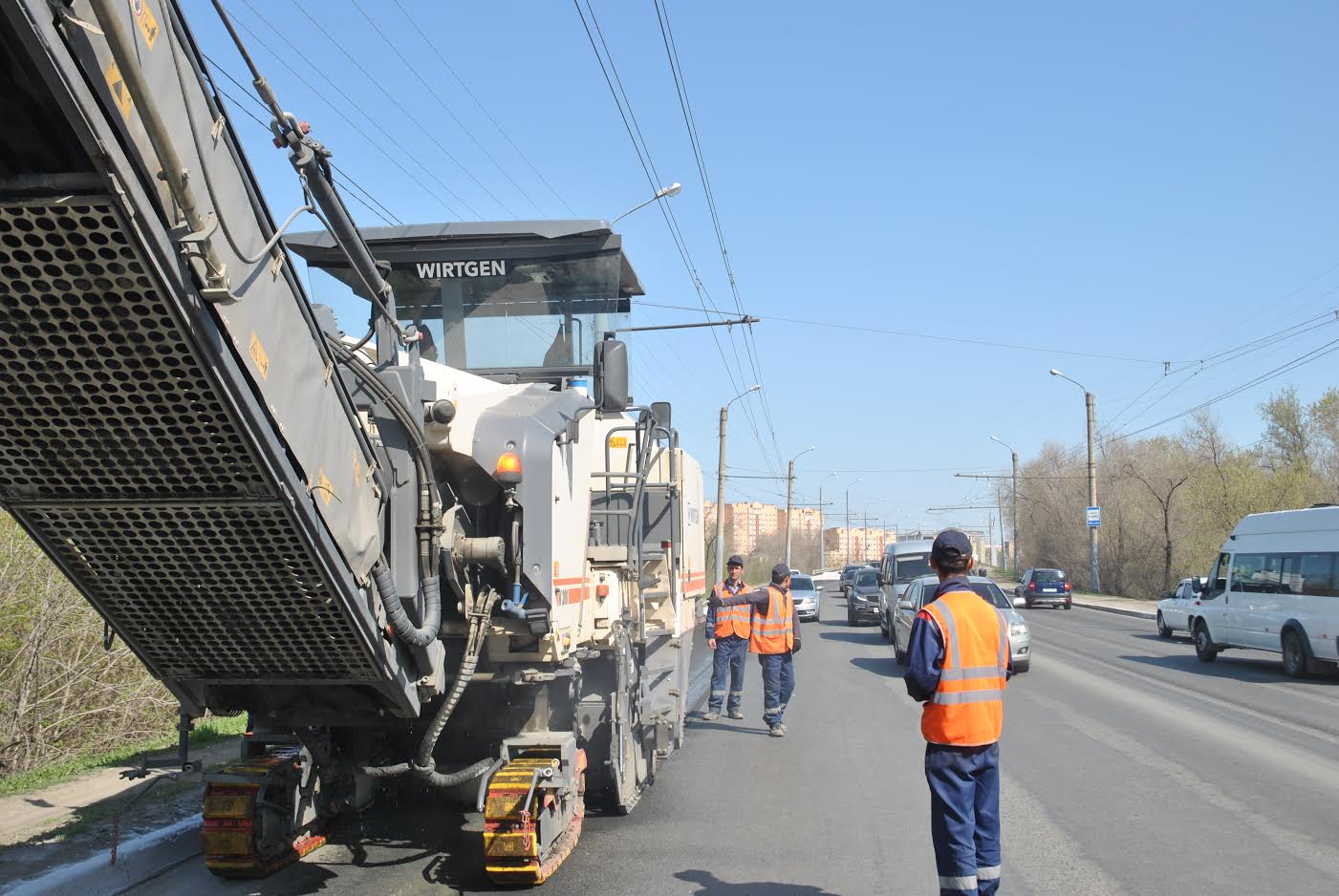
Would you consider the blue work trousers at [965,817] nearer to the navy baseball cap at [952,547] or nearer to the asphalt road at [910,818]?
the navy baseball cap at [952,547]

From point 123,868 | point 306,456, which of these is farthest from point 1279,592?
point 306,456

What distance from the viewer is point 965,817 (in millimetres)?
4660

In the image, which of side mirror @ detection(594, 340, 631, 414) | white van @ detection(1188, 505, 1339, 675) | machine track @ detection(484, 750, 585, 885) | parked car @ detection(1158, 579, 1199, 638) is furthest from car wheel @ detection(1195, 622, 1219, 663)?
machine track @ detection(484, 750, 585, 885)

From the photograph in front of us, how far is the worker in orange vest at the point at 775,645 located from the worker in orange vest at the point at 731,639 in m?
0.35

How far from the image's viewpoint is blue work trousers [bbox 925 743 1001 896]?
4633 mm

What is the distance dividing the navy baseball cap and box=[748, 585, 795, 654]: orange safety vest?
6504 mm

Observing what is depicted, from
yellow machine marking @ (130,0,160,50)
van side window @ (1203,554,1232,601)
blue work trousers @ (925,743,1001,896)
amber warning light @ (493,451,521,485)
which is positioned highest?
yellow machine marking @ (130,0,160,50)

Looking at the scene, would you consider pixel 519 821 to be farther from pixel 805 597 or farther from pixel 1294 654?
pixel 805 597

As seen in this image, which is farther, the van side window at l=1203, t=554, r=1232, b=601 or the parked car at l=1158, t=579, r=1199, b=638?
the parked car at l=1158, t=579, r=1199, b=638

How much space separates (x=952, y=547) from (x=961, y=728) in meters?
0.82

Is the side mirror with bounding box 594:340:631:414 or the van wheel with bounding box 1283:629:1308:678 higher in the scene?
the side mirror with bounding box 594:340:631:414

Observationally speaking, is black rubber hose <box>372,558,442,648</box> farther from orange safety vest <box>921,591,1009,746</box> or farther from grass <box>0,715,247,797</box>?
grass <box>0,715,247,797</box>

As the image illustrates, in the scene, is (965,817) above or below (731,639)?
below

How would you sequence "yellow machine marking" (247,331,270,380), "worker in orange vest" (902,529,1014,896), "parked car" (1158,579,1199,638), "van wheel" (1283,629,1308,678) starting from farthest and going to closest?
"parked car" (1158,579,1199,638) < "van wheel" (1283,629,1308,678) < "worker in orange vest" (902,529,1014,896) < "yellow machine marking" (247,331,270,380)
